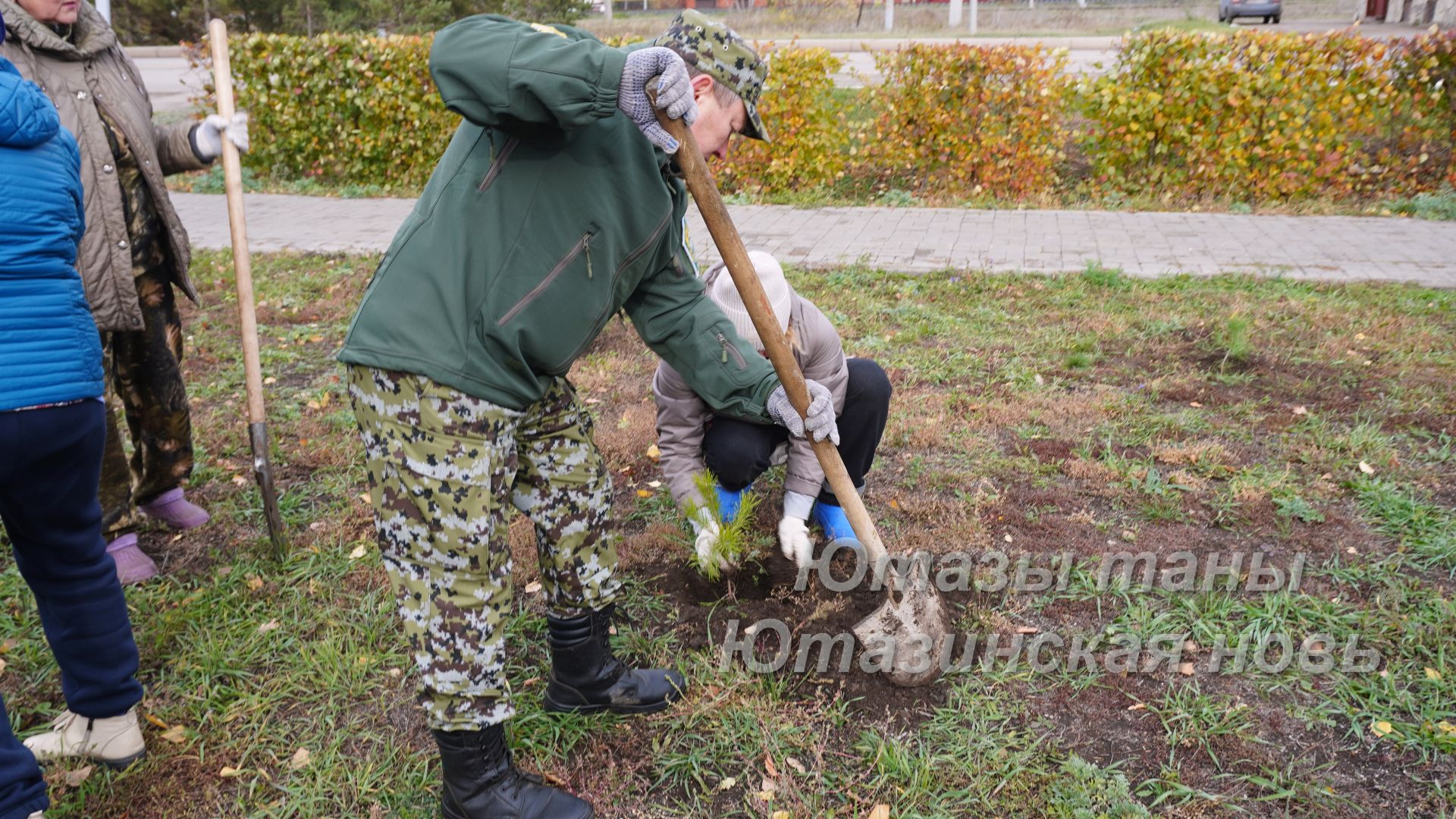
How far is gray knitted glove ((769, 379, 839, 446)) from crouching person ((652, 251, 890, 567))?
0.53 m

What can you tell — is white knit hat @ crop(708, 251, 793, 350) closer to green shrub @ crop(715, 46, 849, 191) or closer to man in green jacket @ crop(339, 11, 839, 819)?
man in green jacket @ crop(339, 11, 839, 819)

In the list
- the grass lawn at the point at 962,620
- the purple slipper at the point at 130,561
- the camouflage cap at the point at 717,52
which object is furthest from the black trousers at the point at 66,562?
the camouflage cap at the point at 717,52

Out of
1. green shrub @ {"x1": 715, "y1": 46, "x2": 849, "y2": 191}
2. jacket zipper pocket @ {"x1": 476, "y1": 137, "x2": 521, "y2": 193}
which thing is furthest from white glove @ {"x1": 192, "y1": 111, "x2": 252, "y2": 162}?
green shrub @ {"x1": 715, "y1": 46, "x2": 849, "y2": 191}

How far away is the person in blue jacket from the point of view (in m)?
1.93

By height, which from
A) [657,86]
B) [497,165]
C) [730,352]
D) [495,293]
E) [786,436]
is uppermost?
[657,86]

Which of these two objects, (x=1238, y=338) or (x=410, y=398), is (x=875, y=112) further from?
(x=410, y=398)

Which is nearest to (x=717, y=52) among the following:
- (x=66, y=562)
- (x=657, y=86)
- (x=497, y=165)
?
(x=657, y=86)

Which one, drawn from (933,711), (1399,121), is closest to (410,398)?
(933,711)

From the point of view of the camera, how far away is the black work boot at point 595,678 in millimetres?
2457

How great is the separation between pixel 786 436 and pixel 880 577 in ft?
2.19

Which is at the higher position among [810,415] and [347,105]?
[347,105]

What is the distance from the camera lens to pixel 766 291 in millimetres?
2797

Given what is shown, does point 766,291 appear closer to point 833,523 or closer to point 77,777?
point 833,523

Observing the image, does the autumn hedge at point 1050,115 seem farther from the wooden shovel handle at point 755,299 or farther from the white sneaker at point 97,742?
the white sneaker at point 97,742
